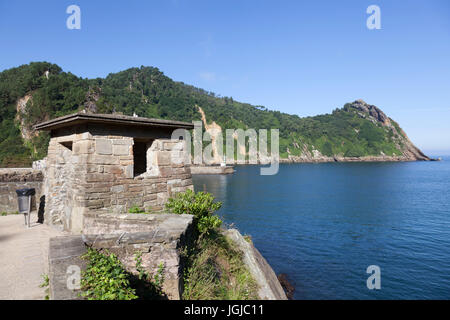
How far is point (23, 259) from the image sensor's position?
6277 millimetres

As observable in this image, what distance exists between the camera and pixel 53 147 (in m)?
9.35

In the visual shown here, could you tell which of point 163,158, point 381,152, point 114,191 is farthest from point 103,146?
point 381,152

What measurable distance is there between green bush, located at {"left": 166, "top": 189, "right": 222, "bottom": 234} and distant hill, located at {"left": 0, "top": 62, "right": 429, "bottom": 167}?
149 feet

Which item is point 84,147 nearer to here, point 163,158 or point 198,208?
point 163,158

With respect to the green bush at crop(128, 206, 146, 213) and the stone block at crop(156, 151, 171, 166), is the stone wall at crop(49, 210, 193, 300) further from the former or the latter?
the stone block at crop(156, 151, 171, 166)

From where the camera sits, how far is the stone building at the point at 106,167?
740 cm

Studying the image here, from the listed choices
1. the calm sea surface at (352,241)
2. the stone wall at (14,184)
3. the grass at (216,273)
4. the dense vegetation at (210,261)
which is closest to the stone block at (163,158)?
the dense vegetation at (210,261)

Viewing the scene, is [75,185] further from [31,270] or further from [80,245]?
[80,245]

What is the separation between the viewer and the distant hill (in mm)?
63719

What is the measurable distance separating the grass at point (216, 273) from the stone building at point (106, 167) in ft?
6.87

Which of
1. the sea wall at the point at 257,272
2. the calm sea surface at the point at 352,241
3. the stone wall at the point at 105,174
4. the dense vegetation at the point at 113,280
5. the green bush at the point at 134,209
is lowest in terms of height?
the calm sea surface at the point at 352,241

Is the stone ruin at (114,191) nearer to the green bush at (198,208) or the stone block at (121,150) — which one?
the stone block at (121,150)

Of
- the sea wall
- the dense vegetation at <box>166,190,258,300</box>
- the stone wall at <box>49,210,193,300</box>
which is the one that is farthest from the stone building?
the sea wall
